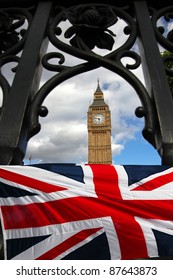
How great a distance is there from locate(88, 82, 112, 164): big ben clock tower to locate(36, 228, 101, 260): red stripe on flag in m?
66.0

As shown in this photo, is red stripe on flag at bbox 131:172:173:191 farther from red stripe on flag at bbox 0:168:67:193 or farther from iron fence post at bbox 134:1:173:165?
red stripe on flag at bbox 0:168:67:193

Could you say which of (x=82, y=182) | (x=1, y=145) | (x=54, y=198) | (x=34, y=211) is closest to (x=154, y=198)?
(x=82, y=182)

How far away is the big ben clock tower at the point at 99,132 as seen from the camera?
67938 mm

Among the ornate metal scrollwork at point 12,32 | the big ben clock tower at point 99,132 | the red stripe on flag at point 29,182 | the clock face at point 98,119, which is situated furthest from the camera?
the clock face at point 98,119

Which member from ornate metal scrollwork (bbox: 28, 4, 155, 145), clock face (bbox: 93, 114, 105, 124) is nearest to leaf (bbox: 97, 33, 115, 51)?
ornate metal scrollwork (bbox: 28, 4, 155, 145)

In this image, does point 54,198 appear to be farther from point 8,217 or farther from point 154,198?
point 154,198

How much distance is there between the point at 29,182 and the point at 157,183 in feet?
2.47

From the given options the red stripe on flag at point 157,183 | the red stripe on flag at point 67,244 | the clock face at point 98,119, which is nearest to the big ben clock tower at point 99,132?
the clock face at point 98,119

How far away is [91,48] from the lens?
2305 mm

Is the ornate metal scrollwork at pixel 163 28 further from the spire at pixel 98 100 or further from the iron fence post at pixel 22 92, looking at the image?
the spire at pixel 98 100

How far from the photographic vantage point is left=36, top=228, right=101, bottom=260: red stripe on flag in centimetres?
144

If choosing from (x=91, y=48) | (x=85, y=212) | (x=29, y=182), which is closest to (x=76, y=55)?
(x=91, y=48)

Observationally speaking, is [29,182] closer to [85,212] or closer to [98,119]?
[85,212]

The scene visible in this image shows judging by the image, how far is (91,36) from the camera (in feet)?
7.54
